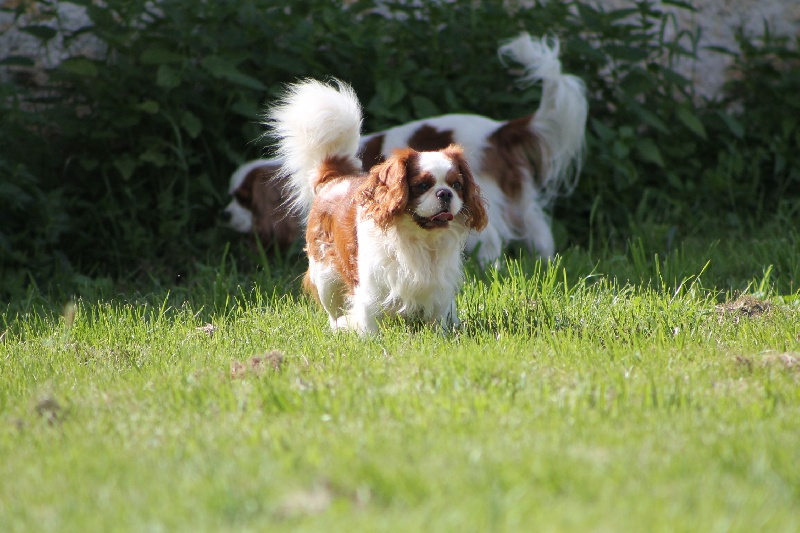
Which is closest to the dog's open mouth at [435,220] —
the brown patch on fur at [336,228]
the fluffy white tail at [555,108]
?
the brown patch on fur at [336,228]

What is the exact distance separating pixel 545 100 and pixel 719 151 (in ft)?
6.94

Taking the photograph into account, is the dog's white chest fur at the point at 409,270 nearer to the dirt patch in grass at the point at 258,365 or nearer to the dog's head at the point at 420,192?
the dog's head at the point at 420,192

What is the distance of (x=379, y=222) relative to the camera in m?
4.01

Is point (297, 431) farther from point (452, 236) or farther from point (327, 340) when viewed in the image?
point (452, 236)

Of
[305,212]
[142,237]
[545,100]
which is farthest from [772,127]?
[142,237]

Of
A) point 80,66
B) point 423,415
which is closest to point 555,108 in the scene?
point 80,66

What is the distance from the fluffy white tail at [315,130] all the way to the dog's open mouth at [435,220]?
2.43 ft

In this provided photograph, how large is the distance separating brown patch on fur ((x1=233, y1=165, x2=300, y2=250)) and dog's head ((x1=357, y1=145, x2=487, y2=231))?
8.43 ft

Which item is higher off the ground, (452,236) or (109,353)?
(452,236)

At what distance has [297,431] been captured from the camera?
2.83m

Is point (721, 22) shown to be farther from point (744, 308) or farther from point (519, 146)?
point (744, 308)

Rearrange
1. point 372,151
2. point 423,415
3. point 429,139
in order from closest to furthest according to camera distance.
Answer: point 423,415 → point 429,139 → point 372,151

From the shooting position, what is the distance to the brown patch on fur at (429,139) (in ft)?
19.7

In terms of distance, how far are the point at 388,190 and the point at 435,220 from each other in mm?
221
